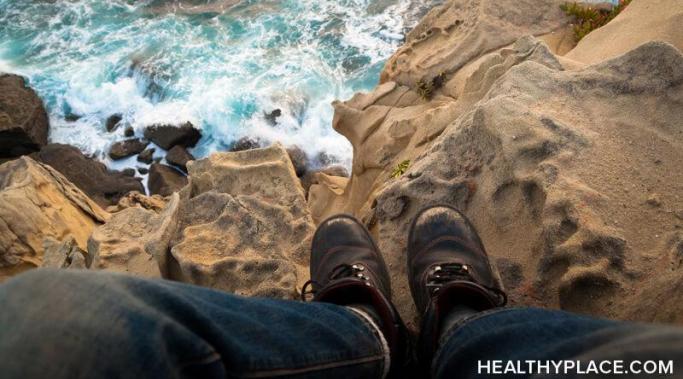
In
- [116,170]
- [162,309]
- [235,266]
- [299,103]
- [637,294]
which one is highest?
[162,309]

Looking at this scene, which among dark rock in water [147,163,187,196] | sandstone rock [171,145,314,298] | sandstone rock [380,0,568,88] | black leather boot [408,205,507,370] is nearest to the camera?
black leather boot [408,205,507,370]

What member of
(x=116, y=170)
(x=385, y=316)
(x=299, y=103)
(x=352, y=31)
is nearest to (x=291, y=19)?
(x=352, y=31)

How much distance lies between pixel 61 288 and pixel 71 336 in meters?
0.18

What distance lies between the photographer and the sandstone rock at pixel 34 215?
4.51m

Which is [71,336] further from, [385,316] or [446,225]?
[446,225]

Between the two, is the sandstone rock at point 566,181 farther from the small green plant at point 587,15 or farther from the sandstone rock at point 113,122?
the sandstone rock at point 113,122

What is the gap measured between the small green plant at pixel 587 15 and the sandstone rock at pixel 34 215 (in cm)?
553

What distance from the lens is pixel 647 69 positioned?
2.91 meters

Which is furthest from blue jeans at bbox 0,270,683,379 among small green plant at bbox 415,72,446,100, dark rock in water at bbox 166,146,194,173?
dark rock in water at bbox 166,146,194,173

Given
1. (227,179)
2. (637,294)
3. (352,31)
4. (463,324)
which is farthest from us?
(352,31)

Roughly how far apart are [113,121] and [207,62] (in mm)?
2162

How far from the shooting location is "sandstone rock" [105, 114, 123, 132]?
941 centimetres

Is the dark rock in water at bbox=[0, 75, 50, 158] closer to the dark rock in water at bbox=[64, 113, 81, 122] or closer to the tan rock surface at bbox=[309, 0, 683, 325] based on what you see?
the dark rock in water at bbox=[64, 113, 81, 122]

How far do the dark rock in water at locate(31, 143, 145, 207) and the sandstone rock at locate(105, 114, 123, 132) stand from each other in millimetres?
1098
